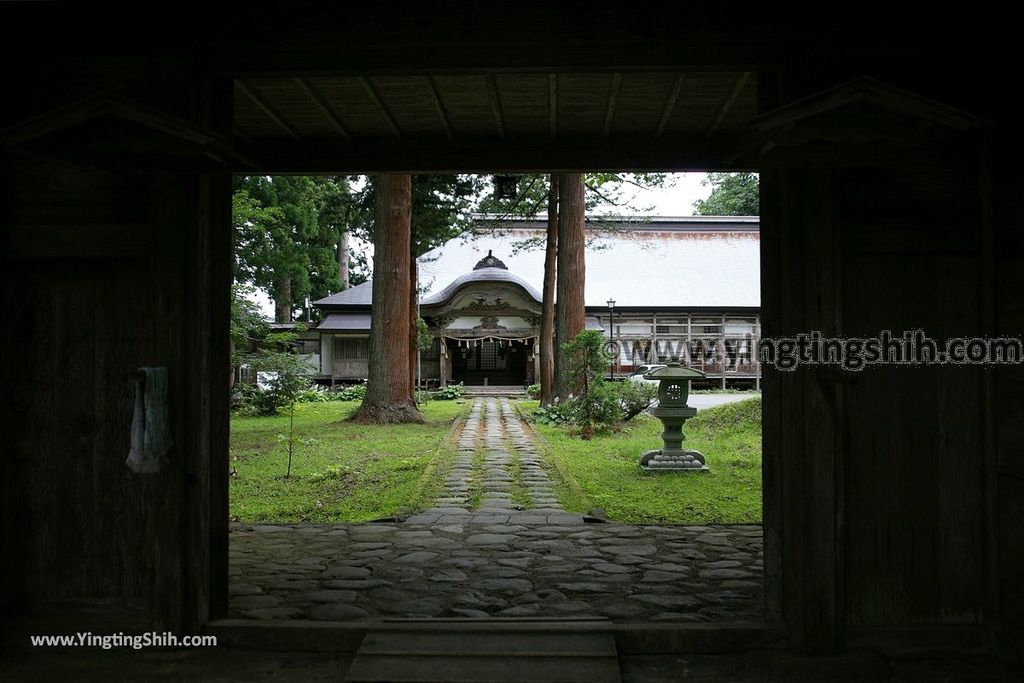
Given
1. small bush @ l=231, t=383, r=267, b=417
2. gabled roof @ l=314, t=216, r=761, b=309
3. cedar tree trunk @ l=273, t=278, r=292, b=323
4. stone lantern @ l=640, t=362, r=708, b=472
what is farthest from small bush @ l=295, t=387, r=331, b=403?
stone lantern @ l=640, t=362, r=708, b=472

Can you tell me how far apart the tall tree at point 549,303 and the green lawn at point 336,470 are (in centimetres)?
384

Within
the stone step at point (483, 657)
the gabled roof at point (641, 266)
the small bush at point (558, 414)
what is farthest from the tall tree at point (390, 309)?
the stone step at point (483, 657)

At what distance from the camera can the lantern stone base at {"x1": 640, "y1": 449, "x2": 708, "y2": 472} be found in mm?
8773

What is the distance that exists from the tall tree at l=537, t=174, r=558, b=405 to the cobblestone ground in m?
11.0

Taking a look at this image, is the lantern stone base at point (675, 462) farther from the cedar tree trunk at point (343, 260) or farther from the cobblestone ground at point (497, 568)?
the cedar tree trunk at point (343, 260)

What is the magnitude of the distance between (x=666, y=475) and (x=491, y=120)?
5365 mm

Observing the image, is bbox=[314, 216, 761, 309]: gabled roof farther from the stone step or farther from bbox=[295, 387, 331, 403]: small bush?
the stone step

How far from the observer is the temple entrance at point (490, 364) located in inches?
1098

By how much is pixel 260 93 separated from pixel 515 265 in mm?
25748

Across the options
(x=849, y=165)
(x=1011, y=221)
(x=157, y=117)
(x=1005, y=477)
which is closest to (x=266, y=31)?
(x=157, y=117)

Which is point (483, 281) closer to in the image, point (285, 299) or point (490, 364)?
point (490, 364)

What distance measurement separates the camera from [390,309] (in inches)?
572

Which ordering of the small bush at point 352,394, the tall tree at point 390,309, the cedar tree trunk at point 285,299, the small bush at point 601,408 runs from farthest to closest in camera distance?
the cedar tree trunk at point 285,299
the small bush at point 352,394
the tall tree at point 390,309
the small bush at point 601,408

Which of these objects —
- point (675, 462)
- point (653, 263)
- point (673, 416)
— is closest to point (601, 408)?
point (675, 462)
